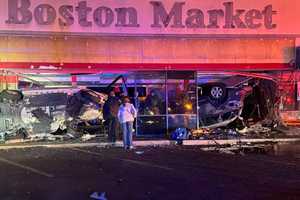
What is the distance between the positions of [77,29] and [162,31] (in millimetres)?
3342

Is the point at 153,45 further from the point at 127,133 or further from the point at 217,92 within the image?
the point at 127,133

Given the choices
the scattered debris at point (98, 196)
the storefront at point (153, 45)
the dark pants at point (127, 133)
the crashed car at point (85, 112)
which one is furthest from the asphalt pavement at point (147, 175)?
the storefront at point (153, 45)

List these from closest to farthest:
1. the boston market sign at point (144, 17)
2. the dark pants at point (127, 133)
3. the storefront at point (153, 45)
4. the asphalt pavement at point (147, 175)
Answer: the asphalt pavement at point (147, 175), the dark pants at point (127, 133), the boston market sign at point (144, 17), the storefront at point (153, 45)

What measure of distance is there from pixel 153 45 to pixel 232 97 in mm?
3966

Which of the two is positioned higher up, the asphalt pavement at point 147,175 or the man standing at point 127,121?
the man standing at point 127,121

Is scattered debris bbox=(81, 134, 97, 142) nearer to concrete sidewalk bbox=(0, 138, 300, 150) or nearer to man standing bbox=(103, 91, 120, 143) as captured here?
concrete sidewalk bbox=(0, 138, 300, 150)

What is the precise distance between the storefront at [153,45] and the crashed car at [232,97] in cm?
25

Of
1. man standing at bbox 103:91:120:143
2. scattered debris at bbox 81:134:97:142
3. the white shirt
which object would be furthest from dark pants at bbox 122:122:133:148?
scattered debris at bbox 81:134:97:142

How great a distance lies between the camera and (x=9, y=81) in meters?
21.3

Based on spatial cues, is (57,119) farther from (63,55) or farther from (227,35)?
(227,35)

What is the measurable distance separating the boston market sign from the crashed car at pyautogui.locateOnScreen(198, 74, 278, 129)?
6.60ft

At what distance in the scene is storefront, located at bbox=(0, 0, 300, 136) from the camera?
20844mm

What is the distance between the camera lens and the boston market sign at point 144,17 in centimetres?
2064

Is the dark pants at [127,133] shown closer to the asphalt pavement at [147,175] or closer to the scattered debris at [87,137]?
the asphalt pavement at [147,175]
